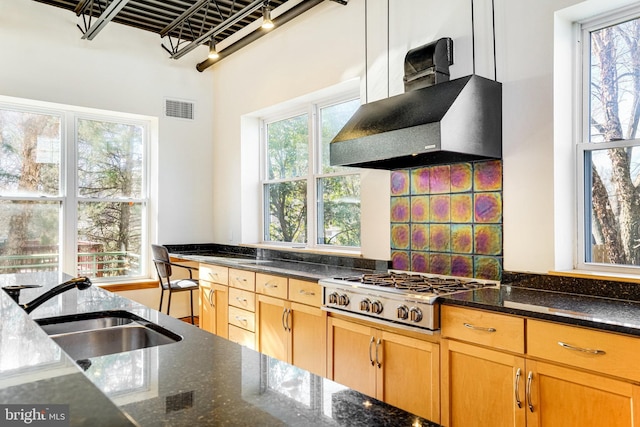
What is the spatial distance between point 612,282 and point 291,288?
1.89 meters

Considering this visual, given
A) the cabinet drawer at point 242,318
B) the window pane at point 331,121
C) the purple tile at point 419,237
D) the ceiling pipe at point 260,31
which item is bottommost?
the cabinet drawer at point 242,318

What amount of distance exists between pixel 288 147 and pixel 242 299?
1.72 meters

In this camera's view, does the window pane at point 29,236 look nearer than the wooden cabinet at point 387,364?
No

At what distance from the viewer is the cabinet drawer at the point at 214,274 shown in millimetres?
3871

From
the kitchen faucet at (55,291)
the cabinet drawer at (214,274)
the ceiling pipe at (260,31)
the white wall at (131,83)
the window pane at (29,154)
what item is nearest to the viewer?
the kitchen faucet at (55,291)

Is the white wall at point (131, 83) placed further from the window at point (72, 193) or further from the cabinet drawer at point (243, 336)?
the cabinet drawer at point (243, 336)

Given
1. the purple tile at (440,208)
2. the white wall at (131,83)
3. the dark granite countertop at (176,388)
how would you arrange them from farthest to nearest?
1. the white wall at (131,83)
2. the purple tile at (440,208)
3. the dark granite countertop at (176,388)

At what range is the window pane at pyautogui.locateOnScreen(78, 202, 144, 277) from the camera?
4652mm

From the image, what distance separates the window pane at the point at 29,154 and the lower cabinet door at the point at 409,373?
376 cm

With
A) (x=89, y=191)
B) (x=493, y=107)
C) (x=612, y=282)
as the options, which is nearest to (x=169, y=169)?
(x=89, y=191)

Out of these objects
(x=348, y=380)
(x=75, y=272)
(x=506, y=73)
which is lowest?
(x=348, y=380)

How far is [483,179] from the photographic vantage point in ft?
8.78

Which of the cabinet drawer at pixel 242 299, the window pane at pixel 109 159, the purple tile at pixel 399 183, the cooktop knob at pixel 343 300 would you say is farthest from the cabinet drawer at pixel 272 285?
the window pane at pixel 109 159

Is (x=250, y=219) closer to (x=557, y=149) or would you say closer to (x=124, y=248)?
(x=124, y=248)
